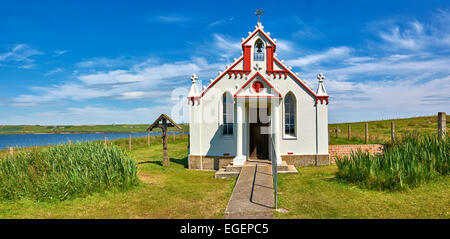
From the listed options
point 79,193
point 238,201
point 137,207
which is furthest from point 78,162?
point 238,201

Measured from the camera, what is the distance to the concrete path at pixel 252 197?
667cm

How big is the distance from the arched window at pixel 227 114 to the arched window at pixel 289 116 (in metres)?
3.25

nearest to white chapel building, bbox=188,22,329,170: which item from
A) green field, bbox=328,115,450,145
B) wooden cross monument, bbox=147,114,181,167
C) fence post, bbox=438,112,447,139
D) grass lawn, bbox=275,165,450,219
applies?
wooden cross monument, bbox=147,114,181,167

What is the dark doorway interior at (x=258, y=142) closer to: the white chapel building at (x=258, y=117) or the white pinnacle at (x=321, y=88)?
the white chapel building at (x=258, y=117)

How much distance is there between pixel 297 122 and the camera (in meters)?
15.3

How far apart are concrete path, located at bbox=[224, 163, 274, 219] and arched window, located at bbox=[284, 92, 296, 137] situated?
4273 millimetres

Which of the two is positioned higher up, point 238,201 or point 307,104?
point 307,104

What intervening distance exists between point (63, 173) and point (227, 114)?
9036 millimetres

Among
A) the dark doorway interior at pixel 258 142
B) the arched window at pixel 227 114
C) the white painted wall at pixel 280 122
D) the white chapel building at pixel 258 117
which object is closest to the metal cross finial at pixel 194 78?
the white chapel building at pixel 258 117

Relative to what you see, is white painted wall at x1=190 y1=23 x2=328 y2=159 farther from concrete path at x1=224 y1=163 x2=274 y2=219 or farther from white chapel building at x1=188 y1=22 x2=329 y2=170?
concrete path at x1=224 y1=163 x2=274 y2=219

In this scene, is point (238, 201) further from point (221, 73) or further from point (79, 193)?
point (221, 73)

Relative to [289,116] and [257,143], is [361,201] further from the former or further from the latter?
[289,116]

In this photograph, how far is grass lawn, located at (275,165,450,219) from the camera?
6.46 m
